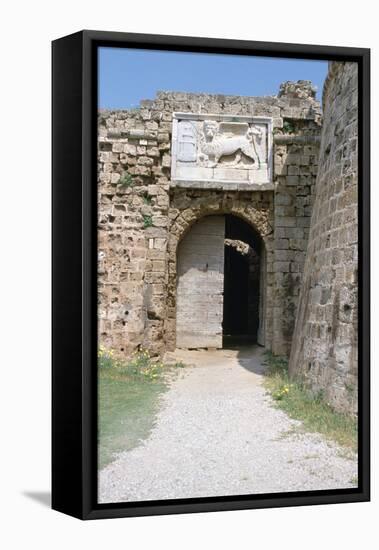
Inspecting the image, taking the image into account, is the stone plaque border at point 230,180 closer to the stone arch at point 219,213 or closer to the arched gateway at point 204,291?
the stone arch at point 219,213

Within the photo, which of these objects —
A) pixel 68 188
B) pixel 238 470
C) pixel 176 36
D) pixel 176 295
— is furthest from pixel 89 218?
pixel 176 295

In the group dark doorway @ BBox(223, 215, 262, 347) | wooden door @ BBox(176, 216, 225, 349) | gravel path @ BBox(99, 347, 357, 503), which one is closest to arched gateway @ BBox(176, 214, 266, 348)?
wooden door @ BBox(176, 216, 225, 349)

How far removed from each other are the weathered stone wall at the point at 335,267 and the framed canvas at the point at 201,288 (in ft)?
0.09

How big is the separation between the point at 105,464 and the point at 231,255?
43.3 feet

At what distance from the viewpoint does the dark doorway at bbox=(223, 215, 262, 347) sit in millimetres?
17053

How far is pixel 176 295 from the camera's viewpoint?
10656mm

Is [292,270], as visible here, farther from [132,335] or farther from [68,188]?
[68,188]

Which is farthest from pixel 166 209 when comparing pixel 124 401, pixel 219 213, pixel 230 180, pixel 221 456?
pixel 221 456

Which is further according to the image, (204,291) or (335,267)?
(204,291)

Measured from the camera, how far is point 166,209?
34.4 ft

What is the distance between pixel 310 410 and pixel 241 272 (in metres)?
11.8

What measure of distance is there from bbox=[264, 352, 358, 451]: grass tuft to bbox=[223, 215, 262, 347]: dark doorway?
714cm

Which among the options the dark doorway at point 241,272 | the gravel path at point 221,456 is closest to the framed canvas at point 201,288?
the gravel path at point 221,456

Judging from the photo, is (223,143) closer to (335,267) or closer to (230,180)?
(230,180)
